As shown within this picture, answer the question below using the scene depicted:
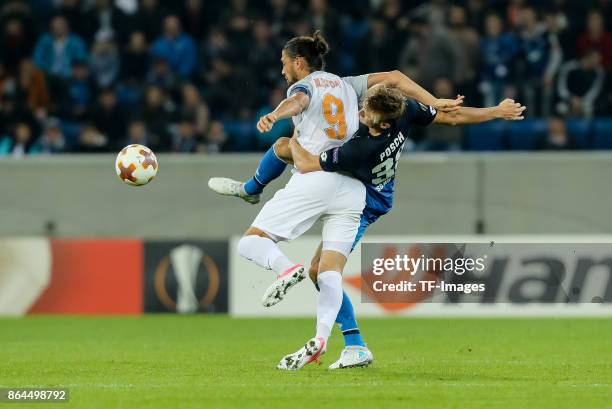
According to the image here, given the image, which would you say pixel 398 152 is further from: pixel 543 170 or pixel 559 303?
pixel 543 170

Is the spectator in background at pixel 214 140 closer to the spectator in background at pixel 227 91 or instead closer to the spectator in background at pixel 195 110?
the spectator in background at pixel 195 110

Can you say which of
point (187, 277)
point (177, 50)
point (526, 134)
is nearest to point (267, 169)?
point (187, 277)

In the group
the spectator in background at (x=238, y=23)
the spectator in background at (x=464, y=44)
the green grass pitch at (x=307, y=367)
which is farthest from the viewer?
the spectator in background at (x=238, y=23)

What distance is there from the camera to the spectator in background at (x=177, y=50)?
58.4 ft

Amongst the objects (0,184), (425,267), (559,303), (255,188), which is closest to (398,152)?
(255,188)

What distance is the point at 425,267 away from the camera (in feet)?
39.5

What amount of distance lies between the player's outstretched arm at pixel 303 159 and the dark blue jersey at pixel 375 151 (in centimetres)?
10

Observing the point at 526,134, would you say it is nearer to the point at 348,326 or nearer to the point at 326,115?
the point at 348,326

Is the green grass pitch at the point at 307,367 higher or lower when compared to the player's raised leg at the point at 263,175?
lower

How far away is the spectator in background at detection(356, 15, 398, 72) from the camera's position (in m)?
17.1

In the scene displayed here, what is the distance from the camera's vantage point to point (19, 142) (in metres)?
17.2

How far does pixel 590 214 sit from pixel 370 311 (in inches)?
127

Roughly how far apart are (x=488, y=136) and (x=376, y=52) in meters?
1.81

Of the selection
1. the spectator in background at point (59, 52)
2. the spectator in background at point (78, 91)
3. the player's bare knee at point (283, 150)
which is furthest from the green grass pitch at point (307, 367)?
the spectator in background at point (59, 52)
